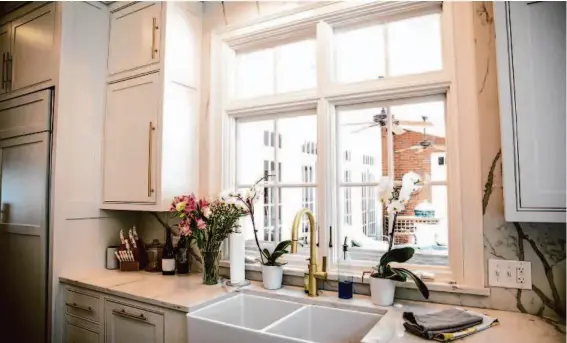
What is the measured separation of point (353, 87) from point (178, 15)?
1.23 meters

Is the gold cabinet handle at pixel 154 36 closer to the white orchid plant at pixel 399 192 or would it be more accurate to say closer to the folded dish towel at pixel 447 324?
the white orchid plant at pixel 399 192

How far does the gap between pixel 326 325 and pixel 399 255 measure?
0.48 meters

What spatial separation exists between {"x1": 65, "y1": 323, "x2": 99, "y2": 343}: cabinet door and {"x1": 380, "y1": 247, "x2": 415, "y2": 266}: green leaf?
161 cm

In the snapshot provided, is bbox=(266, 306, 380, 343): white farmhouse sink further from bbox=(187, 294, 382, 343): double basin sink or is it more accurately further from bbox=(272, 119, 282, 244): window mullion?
bbox=(272, 119, 282, 244): window mullion

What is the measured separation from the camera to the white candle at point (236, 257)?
82.2 inches

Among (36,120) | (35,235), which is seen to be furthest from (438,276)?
(36,120)

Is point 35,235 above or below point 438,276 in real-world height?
above

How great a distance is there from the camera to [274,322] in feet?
5.50

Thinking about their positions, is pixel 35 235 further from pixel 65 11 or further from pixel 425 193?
pixel 425 193

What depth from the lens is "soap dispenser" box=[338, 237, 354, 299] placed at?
1.81 meters

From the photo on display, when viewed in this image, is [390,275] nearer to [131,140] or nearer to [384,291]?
[384,291]

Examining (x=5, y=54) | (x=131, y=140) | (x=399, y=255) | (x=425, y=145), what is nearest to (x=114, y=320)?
(x=131, y=140)

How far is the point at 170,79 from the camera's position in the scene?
230cm

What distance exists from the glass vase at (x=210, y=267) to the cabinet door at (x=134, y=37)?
A: 123 cm
